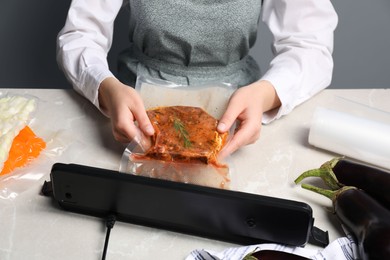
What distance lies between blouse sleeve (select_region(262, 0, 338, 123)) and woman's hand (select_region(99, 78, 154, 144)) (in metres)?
0.22

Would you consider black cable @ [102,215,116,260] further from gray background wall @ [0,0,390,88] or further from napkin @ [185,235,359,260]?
gray background wall @ [0,0,390,88]

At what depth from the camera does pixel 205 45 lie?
0.99 m

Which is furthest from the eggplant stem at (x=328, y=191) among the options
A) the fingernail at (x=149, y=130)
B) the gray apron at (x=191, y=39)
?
the gray apron at (x=191, y=39)

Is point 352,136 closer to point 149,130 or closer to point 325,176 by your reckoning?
point 325,176

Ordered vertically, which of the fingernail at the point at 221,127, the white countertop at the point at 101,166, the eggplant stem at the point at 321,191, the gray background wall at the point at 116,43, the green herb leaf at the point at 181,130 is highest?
the fingernail at the point at 221,127

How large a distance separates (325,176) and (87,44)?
1.55ft

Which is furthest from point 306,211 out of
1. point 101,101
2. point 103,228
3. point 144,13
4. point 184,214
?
point 144,13

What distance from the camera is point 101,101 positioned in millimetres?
859

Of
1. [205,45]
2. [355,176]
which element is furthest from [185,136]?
[205,45]

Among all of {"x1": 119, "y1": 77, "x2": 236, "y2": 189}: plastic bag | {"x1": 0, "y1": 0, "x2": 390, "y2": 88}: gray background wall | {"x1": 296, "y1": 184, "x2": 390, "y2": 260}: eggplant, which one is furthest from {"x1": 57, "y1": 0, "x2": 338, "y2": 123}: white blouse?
{"x1": 0, "y1": 0, "x2": 390, "y2": 88}: gray background wall

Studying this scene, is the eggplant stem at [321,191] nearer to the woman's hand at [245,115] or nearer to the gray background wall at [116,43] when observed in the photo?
the woman's hand at [245,115]

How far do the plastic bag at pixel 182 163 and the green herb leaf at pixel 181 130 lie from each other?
27mm

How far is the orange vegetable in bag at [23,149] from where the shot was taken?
74cm

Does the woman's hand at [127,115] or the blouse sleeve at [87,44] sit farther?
the blouse sleeve at [87,44]
